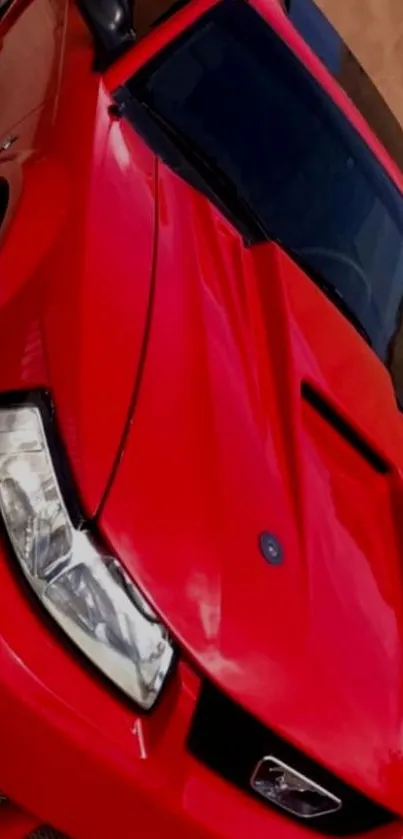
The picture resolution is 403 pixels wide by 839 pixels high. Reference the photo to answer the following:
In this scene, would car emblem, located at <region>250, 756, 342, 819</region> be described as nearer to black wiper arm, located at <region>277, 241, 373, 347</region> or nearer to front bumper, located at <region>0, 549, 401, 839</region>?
front bumper, located at <region>0, 549, 401, 839</region>

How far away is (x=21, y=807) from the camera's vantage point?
1.63m

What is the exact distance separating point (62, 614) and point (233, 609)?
0.26 metres

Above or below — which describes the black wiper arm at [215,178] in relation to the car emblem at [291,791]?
above

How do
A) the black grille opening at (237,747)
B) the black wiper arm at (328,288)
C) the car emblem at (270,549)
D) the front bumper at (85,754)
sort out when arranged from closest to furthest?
1. the front bumper at (85,754)
2. the black grille opening at (237,747)
3. the car emblem at (270,549)
4. the black wiper arm at (328,288)

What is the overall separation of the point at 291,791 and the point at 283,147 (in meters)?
1.24

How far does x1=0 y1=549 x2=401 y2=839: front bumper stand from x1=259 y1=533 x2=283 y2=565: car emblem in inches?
9.7

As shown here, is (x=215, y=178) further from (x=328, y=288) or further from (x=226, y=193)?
(x=328, y=288)

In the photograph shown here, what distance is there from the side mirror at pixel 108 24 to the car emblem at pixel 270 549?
3.14 feet

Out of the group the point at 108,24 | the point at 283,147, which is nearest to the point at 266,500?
the point at 283,147

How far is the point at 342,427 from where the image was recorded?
224cm

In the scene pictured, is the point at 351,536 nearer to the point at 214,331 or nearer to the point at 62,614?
the point at 214,331

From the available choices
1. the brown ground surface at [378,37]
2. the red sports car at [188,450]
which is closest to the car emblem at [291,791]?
the red sports car at [188,450]

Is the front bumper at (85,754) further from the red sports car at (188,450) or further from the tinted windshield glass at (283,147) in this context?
the tinted windshield glass at (283,147)

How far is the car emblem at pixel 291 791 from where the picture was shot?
5.79 ft
